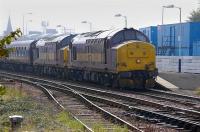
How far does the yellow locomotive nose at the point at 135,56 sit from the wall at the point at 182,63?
14.5 metres

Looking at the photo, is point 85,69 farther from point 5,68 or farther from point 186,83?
point 5,68

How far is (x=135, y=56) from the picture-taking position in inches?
1072

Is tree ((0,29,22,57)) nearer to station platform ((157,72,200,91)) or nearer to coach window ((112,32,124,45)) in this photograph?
coach window ((112,32,124,45))

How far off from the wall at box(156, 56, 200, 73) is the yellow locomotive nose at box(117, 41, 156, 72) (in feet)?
47.5

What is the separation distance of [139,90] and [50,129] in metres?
14.5

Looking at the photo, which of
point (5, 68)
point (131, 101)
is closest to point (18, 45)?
point (5, 68)

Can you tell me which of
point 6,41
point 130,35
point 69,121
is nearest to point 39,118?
point 69,121

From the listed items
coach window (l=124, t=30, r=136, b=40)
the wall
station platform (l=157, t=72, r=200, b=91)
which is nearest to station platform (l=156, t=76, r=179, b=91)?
station platform (l=157, t=72, r=200, b=91)

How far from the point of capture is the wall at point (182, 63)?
4197 cm

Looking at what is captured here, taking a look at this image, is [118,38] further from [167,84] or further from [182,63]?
[182,63]

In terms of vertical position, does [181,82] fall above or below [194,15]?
below

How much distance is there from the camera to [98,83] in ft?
103

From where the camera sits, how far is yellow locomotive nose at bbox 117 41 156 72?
26.6 metres

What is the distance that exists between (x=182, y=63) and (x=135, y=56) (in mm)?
16819
